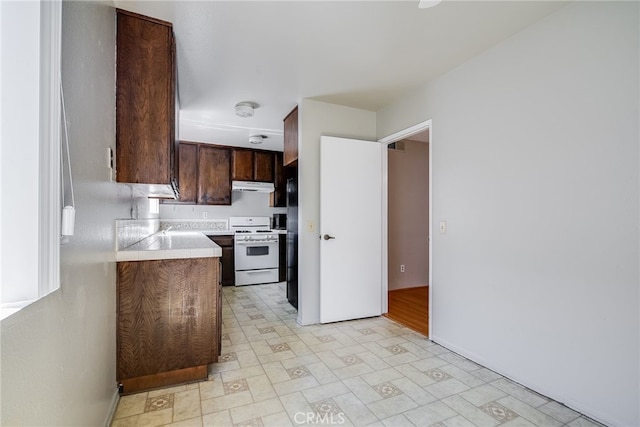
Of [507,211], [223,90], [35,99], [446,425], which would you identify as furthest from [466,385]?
[223,90]

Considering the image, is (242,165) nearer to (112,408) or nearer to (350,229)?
(350,229)

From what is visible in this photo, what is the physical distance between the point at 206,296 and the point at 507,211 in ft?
7.14

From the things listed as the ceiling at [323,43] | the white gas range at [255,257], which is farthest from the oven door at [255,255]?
the ceiling at [323,43]

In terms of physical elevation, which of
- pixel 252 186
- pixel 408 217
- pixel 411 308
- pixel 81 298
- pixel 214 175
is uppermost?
pixel 214 175

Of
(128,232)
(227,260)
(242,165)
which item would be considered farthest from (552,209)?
(242,165)

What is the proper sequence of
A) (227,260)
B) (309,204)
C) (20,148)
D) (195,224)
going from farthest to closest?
(195,224), (227,260), (309,204), (20,148)

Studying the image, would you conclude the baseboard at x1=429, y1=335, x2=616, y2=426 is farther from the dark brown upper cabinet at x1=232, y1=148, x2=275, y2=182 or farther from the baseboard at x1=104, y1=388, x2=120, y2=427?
the dark brown upper cabinet at x1=232, y1=148, x2=275, y2=182

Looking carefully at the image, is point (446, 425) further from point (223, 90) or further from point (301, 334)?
point (223, 90)

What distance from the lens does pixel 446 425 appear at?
5.22 feet

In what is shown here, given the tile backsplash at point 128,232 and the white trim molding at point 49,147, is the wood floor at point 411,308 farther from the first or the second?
the white trim molding at point 49,147

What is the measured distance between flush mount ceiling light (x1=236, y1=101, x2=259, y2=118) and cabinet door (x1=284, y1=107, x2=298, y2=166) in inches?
16.6

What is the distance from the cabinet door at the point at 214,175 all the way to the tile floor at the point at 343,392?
109 inches

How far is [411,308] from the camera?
3.62 metres

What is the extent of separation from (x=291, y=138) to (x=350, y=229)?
4.17 feet
